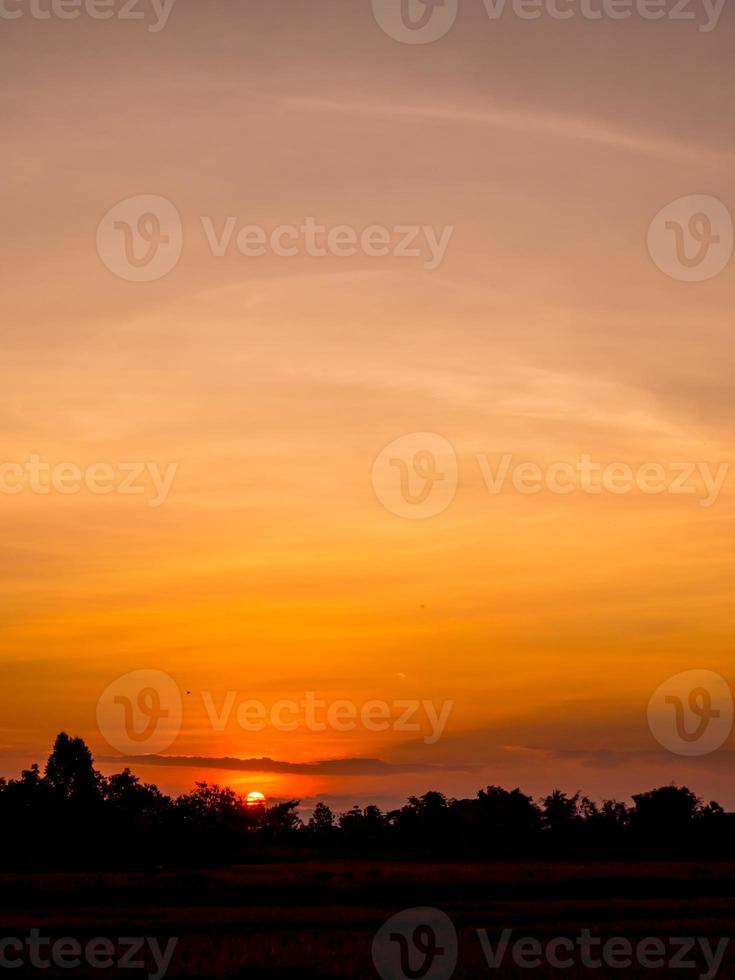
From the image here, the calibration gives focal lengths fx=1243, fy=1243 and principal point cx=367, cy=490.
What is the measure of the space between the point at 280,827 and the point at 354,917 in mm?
130840

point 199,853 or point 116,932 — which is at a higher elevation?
point 199,853

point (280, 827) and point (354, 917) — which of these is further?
A: point (280, 827)

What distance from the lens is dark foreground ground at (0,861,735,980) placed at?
110 feet

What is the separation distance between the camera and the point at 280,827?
174m

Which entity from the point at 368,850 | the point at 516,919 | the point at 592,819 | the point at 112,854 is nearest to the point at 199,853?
the point at 112,854

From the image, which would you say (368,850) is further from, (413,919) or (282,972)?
(282,972)

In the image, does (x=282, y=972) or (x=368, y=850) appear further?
(x=368, y=850)

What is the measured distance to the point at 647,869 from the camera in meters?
89.8

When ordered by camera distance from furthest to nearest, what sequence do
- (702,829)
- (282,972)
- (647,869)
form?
1. (702,829)
2. (647,869)
3. (282,972)

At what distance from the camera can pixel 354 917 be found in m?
47.8

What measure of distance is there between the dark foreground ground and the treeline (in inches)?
1079

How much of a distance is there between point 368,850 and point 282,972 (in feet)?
370

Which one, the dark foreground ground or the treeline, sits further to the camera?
the treeline

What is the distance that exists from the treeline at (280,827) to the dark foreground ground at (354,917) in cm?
2742
